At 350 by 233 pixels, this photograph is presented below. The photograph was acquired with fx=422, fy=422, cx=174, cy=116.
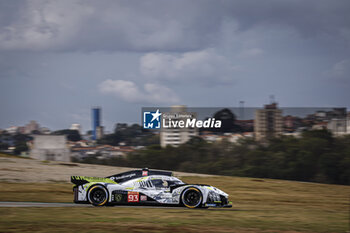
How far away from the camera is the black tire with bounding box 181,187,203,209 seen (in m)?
14.2

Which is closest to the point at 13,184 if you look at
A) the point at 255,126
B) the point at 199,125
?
the point at 199,125

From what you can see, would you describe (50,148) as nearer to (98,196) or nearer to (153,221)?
(98,196)

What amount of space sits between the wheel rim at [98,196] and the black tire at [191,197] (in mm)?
2704

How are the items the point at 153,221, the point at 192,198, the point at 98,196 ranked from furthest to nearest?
1. the point at 98,196
2. the point at 192,198
3. the point at 153,221

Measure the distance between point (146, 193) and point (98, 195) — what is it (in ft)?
5.45

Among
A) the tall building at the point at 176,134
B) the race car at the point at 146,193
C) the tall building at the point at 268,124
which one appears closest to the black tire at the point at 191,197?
the race car at the point at 146,193

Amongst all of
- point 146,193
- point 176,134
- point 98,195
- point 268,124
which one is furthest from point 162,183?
point 268,124

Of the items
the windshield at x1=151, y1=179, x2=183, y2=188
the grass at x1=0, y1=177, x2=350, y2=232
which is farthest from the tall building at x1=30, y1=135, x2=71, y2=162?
the grass at x1=0, y1=177, x2=350, y2=232

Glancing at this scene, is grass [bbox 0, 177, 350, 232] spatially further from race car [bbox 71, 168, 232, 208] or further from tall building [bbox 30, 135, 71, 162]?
tall building [bbox 30, 135, 71, 162]

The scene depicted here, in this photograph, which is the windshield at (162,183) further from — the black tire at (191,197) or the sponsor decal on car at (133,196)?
the sponsor decal on car at (133,196)

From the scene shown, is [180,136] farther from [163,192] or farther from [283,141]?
[163,192]

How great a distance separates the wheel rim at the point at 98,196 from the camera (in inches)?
567

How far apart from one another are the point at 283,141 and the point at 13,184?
4178 cm

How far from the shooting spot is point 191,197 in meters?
14.3
